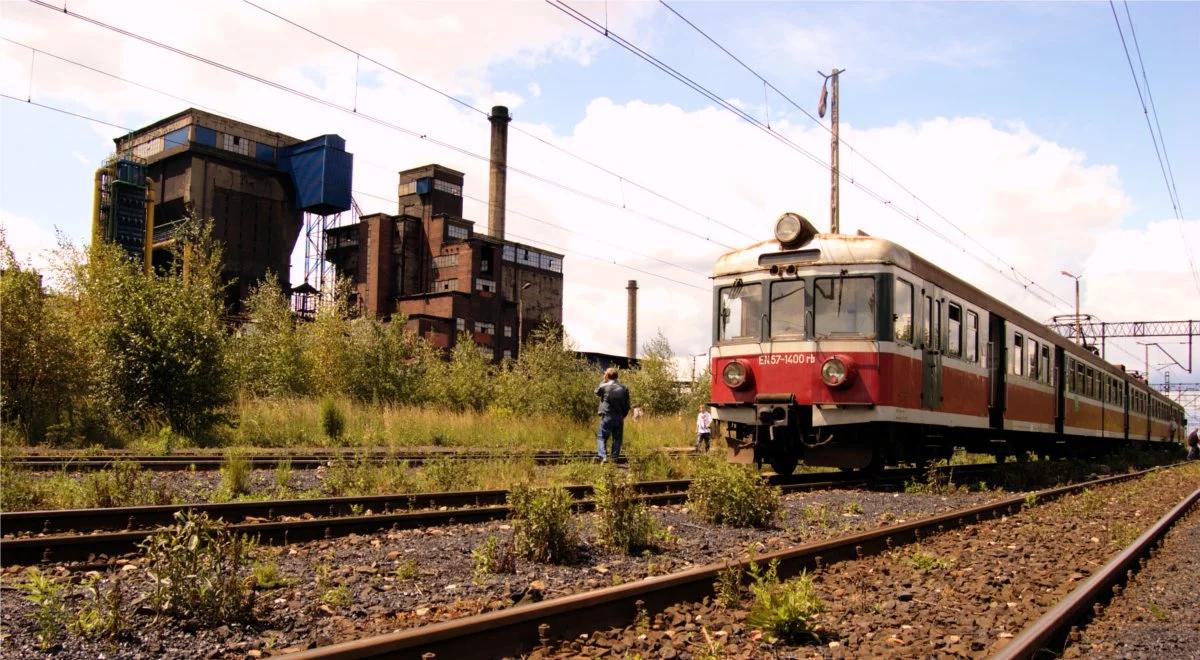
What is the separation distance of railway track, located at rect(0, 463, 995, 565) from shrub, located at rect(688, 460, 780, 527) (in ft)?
4.34

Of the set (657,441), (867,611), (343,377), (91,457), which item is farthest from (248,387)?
(867,611)

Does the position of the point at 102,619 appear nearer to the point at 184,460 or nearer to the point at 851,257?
the point at 184,460

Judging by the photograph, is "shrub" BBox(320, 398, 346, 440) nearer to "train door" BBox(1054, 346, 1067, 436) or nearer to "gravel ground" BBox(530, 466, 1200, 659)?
"gravel ground" BBox(530, 466, 1200, 659)

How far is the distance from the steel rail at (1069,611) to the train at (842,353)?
4246mm

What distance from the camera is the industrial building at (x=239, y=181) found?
61.8 m

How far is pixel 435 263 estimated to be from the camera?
72188mm

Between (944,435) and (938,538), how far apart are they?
234 inches

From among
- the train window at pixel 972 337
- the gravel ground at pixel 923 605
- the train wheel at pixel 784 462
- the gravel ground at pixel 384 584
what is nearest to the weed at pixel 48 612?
the gravel ground at pixel 384 584

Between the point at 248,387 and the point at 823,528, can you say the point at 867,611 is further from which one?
the point at 248,387

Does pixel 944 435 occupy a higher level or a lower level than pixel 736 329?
lower

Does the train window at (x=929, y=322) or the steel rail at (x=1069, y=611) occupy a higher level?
the train window at (x=929, y=322)

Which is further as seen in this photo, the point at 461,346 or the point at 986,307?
the point at 461,346

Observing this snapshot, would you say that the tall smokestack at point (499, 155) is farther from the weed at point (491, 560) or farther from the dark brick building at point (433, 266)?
the weed at point (491, 560)

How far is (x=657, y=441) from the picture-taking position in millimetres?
25906
